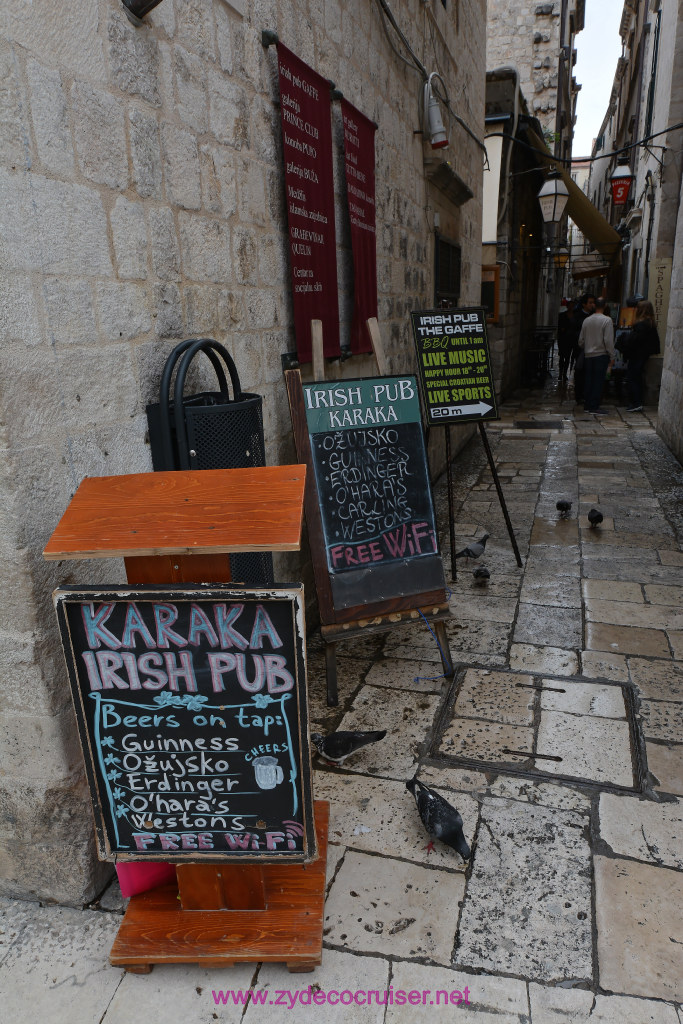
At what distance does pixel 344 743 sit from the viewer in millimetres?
2752

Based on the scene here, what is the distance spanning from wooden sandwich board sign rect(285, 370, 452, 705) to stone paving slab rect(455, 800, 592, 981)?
1.08 m

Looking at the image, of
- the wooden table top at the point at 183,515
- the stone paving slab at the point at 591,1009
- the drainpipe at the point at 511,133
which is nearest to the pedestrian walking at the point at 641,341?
the drainpipe at the point at 511,133

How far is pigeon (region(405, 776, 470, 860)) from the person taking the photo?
2.27m

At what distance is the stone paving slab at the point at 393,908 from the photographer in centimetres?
204

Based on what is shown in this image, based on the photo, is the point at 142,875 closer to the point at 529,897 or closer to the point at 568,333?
the point at 529,897

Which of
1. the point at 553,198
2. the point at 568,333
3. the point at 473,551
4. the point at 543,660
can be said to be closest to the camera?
the point at 543,660

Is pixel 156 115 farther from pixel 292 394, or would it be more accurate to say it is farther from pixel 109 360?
pixel 292 394

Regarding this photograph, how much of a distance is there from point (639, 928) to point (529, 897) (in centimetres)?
33

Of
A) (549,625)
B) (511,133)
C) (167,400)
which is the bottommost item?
(549,625)

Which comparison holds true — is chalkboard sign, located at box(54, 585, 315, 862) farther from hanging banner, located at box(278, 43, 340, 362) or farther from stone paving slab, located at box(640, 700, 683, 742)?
hanging banner, located at box(278, 43, 340, 362)

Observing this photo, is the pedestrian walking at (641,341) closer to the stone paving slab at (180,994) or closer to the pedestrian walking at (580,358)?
the pedestrian walking at (580,358)

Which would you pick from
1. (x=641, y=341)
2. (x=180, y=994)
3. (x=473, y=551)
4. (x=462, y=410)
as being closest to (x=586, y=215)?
(x=641, y=341)

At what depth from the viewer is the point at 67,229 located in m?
1.99

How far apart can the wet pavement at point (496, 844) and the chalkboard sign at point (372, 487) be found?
577 mm
